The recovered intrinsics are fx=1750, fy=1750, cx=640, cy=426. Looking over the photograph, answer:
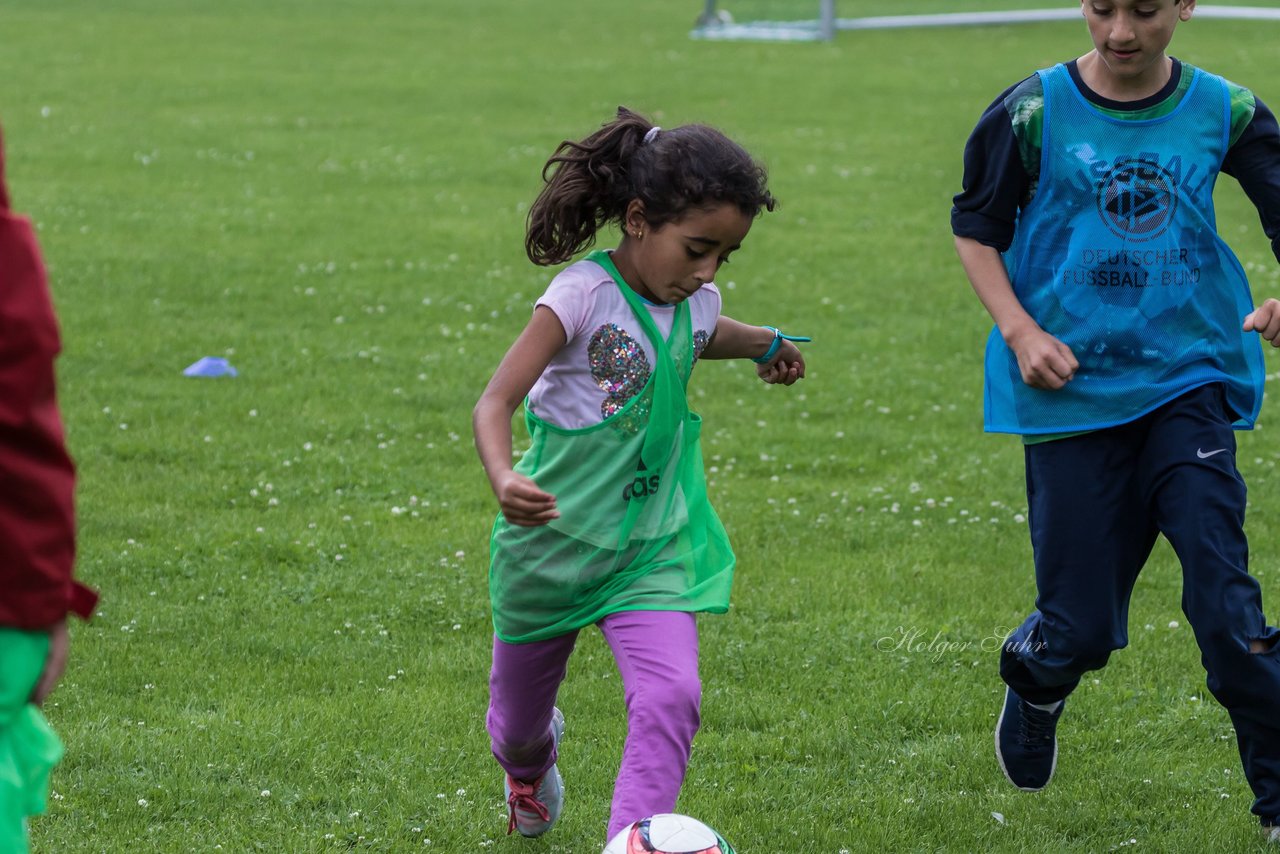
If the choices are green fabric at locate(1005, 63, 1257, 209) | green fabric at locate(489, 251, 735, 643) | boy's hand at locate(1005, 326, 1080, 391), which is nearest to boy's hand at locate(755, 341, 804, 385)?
green fabric at locate(489, 251, 735, 643)

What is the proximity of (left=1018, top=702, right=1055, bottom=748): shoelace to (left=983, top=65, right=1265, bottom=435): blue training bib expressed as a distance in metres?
0.93

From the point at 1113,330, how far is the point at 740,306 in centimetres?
764

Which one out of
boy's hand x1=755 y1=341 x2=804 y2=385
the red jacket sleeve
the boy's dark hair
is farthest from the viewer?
boy's hand x1=755 y1=341 x2=804 y2=385

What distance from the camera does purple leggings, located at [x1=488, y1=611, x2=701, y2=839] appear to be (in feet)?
12.7

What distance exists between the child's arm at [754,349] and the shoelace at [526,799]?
1.23m

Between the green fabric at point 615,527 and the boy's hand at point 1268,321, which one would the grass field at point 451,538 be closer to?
the green fabric at point 615,527

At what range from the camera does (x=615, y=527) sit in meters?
4.13

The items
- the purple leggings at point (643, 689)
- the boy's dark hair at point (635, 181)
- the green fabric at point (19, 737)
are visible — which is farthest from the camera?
the boy's dark hair at point (635, 181)

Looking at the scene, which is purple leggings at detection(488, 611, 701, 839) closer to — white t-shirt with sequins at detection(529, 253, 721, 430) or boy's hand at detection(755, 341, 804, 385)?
white t-shirt with sequins at detection(529, 253, 721, 430)

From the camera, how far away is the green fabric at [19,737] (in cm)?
256

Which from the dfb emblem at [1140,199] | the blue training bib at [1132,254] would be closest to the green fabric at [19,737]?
the blue training bib at [1132,254]

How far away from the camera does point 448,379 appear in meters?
9.93

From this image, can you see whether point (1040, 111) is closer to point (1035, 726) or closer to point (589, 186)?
point (589, 186)

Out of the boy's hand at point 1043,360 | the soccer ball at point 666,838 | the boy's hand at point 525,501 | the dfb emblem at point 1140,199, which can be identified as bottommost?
the soccer ball at point 666,838
